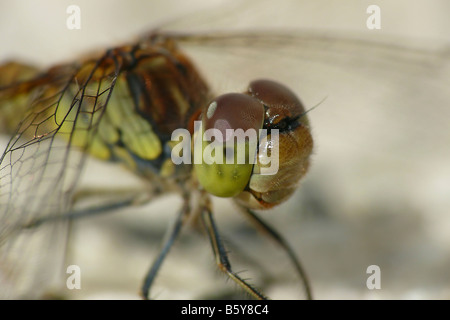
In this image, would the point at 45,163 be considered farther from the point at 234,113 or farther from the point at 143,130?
the point at 234,113

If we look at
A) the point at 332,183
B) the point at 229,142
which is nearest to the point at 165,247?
the point at 229,142

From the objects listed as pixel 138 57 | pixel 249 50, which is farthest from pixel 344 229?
pixel 138 57

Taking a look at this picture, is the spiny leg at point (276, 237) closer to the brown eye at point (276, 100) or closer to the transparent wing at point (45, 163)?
the brown eye at point (276, 100)

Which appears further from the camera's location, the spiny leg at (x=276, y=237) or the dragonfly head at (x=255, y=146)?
the spiny leg at (x=276, y=237)

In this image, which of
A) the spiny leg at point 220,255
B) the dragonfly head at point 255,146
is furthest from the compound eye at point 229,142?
the spiny leg at point 220,255

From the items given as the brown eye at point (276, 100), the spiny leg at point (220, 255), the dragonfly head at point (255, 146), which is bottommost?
the spiny leg at point (220, 255)

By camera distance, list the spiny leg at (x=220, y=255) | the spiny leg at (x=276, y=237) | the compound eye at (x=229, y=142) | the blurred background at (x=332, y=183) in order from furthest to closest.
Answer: the blurred background at (x=332, y=183)
the spiny leg at (x=276, y=237)
the spiny leg at (x=220, y=255)
the compound eye at (x=229, y=142)
